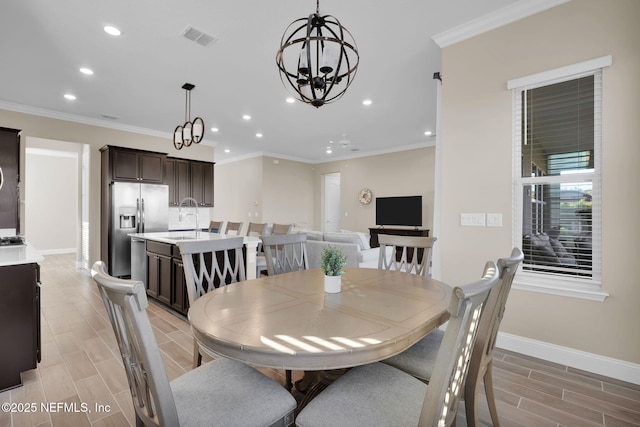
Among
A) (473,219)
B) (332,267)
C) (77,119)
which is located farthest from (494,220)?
(77,119)

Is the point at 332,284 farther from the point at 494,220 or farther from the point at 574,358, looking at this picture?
the point at 574,358

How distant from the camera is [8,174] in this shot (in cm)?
322

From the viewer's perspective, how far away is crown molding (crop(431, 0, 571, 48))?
2.45m

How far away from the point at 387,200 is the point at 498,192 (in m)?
5.21

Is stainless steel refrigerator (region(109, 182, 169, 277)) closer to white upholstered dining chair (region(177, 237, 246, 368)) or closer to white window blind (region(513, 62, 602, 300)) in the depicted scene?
white upholstered dining chair (region(177, 237, 246, 368))

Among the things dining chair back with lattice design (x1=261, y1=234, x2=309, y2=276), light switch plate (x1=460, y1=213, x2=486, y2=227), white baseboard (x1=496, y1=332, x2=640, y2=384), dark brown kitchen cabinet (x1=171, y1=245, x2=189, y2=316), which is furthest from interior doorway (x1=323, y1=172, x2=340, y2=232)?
white baseboard (x1=496, y1=332, x2=640, y2=384)

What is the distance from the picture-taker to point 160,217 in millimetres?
5652

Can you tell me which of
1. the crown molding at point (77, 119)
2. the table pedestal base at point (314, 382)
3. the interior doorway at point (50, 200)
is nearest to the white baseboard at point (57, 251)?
the interior doorway at point (50, 200)

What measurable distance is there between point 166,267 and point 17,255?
1461 mm

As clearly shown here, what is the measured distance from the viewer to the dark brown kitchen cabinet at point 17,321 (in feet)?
6.60

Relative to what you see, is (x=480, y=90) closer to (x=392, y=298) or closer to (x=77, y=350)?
(x=392, y=298)

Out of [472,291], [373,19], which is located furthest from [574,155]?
[472,291]

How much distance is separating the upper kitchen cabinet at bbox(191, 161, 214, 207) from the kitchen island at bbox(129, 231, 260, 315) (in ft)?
8.71

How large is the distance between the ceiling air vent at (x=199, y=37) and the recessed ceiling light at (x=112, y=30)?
613 millimetres
